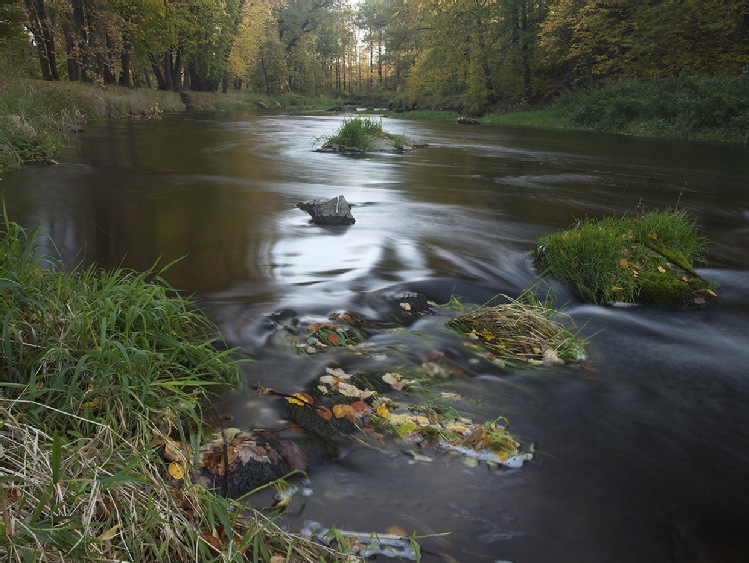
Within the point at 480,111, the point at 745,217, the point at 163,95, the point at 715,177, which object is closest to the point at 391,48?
the point at 480,111

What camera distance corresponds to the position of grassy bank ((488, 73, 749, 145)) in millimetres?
20922

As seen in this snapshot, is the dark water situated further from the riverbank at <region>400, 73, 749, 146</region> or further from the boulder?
the riverbank at <region>400, 73, 749, 146</region>

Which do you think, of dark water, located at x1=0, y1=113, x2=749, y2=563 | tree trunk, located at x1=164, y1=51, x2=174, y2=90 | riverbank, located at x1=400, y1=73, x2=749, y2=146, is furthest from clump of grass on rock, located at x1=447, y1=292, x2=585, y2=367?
tree trunk, located at x1=164, y1=51, x2=174, y2=90

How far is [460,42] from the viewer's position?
40.1 meters

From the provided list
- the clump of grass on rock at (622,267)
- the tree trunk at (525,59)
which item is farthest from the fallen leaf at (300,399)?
the tree trunk at (525,59)

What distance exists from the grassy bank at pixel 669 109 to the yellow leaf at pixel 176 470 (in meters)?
23.1

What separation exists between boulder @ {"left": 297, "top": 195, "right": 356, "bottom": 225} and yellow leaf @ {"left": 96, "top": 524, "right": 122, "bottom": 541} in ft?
21.2

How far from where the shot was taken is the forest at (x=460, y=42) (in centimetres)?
2497

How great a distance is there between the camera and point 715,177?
42.3ft

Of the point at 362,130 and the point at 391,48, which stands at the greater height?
the point at 391,48

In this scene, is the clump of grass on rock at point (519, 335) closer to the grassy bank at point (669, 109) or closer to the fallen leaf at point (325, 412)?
the fallen leaf at point (325, 412)

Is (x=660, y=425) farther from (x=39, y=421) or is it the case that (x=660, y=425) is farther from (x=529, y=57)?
(x=529, y=57)

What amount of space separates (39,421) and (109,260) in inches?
154

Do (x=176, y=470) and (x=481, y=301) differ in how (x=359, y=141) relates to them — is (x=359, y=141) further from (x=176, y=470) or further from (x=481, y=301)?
(x=176, y=470)
